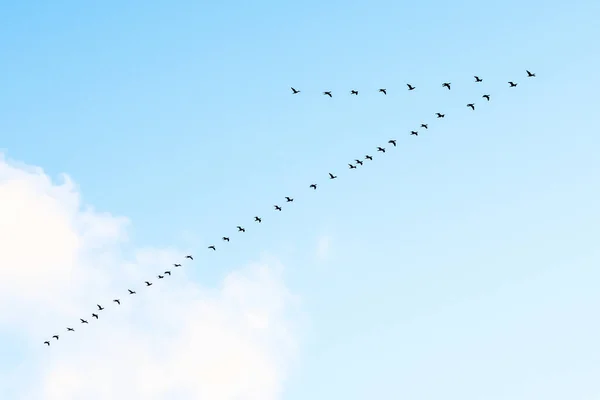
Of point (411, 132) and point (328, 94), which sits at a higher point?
point (328, 94)

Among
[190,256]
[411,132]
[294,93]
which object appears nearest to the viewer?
[411,132]

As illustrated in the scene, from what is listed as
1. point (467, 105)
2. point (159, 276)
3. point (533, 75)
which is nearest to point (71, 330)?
point (159, 276)

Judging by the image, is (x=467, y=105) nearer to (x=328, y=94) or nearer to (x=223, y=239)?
(x=328, y=94)

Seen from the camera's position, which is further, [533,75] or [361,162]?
[361,162]

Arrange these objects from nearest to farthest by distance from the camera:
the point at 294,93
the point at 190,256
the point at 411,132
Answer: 1. the point at 411,132
2. the point at 294,93
3. the point at 190,256

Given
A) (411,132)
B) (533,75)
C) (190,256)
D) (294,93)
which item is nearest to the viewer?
(533,75)

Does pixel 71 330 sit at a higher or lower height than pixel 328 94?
lower

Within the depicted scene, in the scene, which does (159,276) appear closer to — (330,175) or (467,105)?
(330,175)

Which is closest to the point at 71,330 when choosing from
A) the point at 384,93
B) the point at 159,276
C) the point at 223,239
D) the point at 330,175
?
the point at 159,276

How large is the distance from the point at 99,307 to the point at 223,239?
29308 mm

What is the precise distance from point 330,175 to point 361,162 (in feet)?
20.6

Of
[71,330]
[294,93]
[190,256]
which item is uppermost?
[294,93]

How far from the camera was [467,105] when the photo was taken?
13375cm

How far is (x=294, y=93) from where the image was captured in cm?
14788
